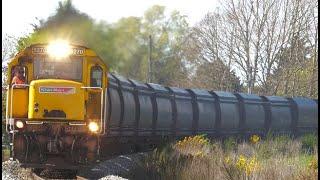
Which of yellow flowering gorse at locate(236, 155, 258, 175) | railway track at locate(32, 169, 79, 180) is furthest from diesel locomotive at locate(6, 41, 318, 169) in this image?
yellow flowering gorse at locate(236, 155, 258, 175)

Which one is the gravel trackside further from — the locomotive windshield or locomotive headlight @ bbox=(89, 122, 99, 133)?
the locomotive windshield

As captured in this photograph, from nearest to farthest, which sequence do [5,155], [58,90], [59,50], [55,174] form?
[58,90] → [59,50] → [55,174] → [5,155]

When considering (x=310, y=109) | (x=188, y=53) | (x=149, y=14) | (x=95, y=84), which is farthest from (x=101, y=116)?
(x=149, y=14)

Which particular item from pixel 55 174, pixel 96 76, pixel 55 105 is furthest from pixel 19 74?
pixel 55 174

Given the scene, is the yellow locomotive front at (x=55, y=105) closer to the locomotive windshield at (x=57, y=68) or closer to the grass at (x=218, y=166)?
the locomotive windshield at (x=57, y=68)

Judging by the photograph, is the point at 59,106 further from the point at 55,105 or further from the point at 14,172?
the point at 14,172

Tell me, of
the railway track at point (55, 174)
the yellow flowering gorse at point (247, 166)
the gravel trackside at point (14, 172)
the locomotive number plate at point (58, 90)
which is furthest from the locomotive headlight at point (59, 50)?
the yellow flowering gorse at point (247, 166)

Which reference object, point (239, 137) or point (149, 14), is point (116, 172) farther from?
point (149, 14)

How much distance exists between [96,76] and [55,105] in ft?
3.87

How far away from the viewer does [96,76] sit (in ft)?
42.9

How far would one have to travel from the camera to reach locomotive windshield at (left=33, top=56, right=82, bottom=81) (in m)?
13.1

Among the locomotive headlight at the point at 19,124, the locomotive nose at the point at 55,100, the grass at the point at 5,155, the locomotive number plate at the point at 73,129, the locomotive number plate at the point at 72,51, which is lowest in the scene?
the grass at the point at 5,155

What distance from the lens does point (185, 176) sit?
11539 millimetres

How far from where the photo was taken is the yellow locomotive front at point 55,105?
12.6m
